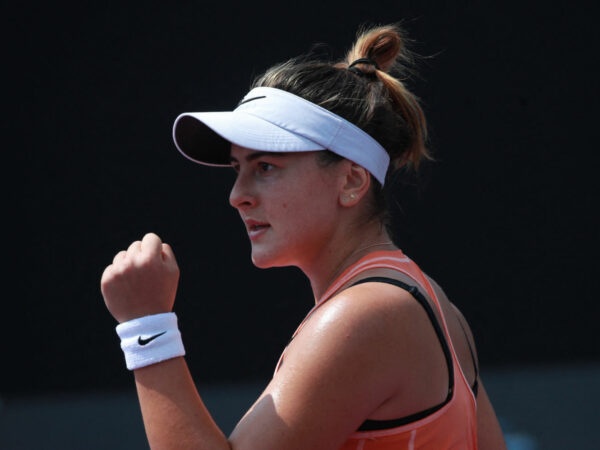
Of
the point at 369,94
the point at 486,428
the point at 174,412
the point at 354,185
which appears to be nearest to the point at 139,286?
the point at 174,412

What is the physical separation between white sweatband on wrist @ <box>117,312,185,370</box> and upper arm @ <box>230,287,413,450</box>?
17cm

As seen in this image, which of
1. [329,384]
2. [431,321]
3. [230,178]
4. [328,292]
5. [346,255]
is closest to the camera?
[329,384]

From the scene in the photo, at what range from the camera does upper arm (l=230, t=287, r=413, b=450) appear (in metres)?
1.37

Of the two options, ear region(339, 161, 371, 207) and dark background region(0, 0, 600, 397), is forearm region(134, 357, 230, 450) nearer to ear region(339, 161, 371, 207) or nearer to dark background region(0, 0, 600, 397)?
ear region(339, 161, 371, 207)

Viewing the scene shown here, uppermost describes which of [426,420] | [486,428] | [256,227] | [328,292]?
[256,227]

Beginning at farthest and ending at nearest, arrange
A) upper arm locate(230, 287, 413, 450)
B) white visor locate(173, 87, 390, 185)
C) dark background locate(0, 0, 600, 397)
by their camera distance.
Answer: dark background locate(0, 0, 600, 397) → white visor locate(173, 87, 390, 185) → upper arm locate(230, 287, 413, 450)

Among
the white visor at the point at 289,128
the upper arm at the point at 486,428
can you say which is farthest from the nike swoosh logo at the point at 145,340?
the upper arm at the point at 486,428

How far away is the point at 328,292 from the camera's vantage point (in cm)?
161

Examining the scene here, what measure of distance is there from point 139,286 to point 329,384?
351 mm

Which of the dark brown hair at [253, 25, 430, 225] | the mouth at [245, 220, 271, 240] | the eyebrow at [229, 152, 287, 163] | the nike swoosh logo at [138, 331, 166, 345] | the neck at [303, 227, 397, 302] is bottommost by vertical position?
the nike swoosh logo at [138, 331, 166, 345]

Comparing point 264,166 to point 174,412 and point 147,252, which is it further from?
point 174,412

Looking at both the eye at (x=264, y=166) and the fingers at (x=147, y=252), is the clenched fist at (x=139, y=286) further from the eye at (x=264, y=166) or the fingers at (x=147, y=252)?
the eye at (x=264, y=166)

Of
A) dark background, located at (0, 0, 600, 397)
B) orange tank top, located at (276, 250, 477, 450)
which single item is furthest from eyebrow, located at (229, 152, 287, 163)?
→ dark background, located at (0, 0, 600, 397)

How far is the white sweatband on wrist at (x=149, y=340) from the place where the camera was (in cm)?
144
